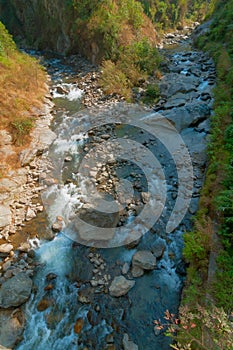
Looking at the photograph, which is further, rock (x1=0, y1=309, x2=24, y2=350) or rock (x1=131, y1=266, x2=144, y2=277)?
rock (x1=131, y1=266, x2=144, y2=277)

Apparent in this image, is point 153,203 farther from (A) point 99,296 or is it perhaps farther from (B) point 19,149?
(B) point 19,149

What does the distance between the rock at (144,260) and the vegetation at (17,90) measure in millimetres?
5587

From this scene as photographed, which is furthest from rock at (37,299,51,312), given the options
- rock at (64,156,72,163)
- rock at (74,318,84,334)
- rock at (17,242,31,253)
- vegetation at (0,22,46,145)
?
vegetation at (0,22,46,145)

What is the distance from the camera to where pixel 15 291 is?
446cm

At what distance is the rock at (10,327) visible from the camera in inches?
154

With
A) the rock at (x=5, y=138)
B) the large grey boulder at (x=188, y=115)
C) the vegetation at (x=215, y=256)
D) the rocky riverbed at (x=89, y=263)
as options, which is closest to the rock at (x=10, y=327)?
the rocky riverbed at (x=89, y=263)

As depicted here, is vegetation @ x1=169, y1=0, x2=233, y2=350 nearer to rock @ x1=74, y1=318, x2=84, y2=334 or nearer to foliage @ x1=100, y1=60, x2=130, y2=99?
rock @ x1=74, y1=318, x2=84, y2=334

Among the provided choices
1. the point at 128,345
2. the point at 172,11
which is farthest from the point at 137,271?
the point at 172,11

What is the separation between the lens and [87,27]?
46.8ft

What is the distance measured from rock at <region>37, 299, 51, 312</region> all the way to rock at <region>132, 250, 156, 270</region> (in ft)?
5.89

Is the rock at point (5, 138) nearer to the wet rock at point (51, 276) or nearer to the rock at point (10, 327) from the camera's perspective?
the wet rock at point (51, 276)

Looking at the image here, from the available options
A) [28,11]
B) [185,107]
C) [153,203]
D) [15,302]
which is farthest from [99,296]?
[28,11]

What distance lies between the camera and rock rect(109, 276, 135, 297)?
4.47 metres

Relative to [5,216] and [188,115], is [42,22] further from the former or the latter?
[5,216]
